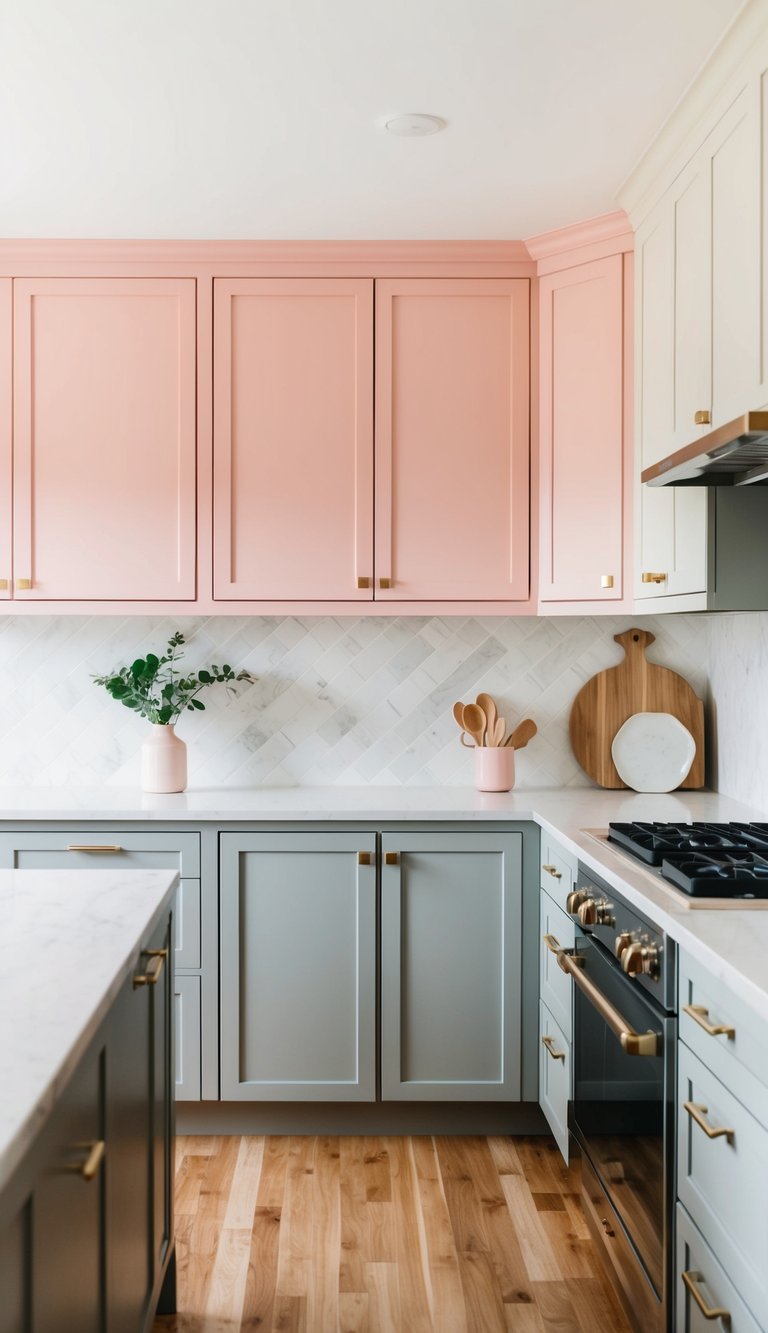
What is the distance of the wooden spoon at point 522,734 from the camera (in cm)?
330

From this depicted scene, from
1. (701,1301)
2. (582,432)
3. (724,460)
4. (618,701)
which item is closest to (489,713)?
(618,701)

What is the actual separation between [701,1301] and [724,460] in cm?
143

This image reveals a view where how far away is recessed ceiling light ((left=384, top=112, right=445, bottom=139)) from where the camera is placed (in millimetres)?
2383

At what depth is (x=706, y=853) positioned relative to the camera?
6.97ft

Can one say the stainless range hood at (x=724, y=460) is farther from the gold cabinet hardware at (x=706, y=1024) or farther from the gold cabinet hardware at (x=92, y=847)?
the gold cabinet hardware at (x=92, y=847)

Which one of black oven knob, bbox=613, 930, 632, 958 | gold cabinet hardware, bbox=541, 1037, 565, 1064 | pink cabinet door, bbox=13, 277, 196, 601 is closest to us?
black oven knob, bbox=613, 930, 632, 958

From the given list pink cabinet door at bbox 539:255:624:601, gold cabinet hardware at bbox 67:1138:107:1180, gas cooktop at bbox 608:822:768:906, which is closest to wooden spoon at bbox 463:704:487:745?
pink cabinet door at bbox 539:255:624:601

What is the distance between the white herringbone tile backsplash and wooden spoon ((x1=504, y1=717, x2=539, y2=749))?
153 millimetres

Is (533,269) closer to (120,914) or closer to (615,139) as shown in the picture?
(615,139)

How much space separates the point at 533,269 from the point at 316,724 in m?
1.54

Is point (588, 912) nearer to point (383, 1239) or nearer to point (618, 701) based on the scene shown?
point (383, 1239)

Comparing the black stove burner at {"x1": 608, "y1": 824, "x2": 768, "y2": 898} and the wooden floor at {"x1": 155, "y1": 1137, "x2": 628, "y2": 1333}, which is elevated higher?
the black stove burner at {"x1": 608, "y1": 824, "x2": 768, "y2": 898}

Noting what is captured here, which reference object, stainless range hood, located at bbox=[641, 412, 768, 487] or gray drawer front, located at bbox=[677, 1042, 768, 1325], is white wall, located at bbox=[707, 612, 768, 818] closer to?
stainless range hood, located at bbox=[641, 412, 768, 487]

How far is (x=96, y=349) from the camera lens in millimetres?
3121
